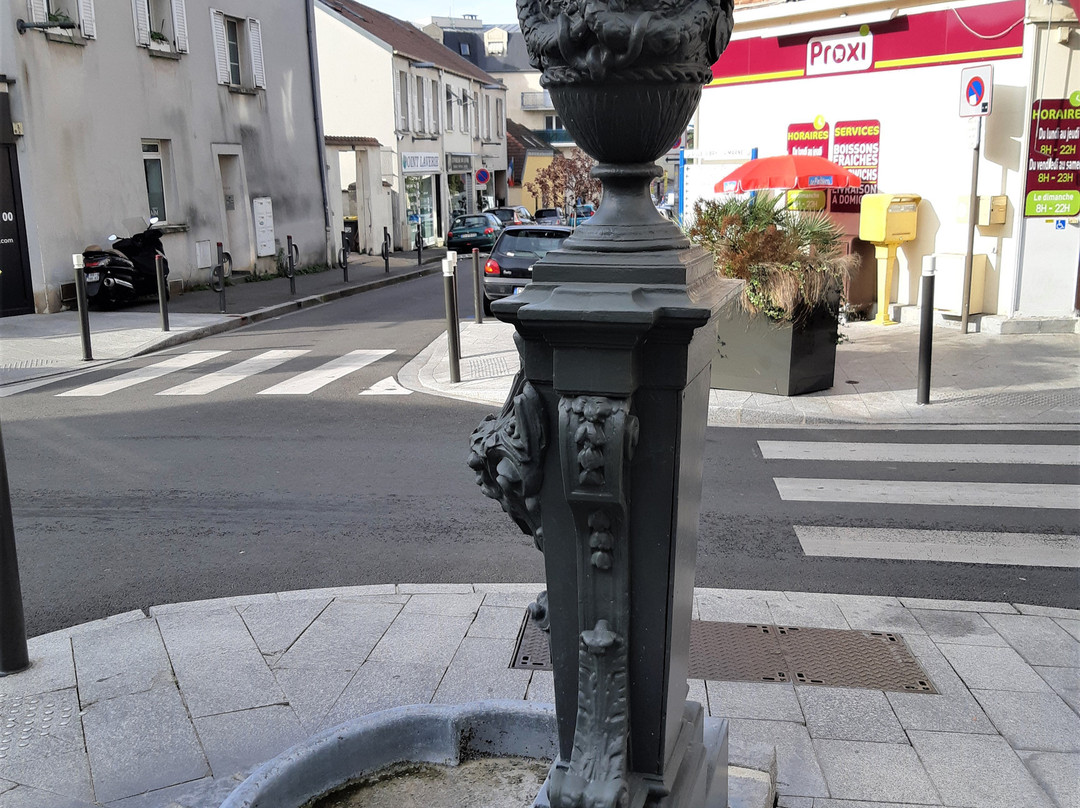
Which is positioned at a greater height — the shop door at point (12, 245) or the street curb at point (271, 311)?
the shop door at point (12, 245)

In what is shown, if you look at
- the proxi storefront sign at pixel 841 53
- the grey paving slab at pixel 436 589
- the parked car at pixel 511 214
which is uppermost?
the proxi storefront sign at pixel 841 53

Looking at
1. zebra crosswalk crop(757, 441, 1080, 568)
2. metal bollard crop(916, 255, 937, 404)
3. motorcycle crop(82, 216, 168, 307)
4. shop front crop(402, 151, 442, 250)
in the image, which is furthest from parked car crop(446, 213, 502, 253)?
zebra crosswalk crop(757, 441, 1080, 568)

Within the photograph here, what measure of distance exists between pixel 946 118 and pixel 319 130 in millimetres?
17682

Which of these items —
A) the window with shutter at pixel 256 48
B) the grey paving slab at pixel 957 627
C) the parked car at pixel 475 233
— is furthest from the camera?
the parked car at pixel 475 233

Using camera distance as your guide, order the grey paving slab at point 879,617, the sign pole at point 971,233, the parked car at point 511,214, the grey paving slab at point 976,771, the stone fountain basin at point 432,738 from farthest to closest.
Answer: the parked car at point 511,214
the sign pole at point 971,233
the grey paving slab at point 879,617
the grey paving slab at point 976,771
the stone fountain basin at point 432,738

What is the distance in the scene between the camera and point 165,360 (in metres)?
12.8

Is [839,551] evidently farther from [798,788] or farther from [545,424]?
[545,424]

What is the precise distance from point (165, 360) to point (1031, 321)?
11410 millimetres

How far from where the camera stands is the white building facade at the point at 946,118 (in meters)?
12.5

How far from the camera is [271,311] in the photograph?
17.9m

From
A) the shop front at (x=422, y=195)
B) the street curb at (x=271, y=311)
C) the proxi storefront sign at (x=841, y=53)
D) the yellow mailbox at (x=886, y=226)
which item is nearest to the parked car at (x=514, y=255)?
the street curb at (x=271, y=311)

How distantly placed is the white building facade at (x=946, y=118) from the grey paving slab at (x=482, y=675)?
34.4ft

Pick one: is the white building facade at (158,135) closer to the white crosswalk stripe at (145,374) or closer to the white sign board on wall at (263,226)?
the white sign board on wall at (263,226)

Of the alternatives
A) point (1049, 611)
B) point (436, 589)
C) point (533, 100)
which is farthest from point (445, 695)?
point (533, 100)
